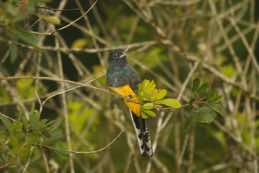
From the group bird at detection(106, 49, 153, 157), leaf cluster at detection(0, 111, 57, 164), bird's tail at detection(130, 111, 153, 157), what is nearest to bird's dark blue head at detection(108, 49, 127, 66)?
bird at detection(106, 49, 153, 157)

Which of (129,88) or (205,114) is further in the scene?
(129,88)

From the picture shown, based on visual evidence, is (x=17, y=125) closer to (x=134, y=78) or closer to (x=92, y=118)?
(x=134, y=78)

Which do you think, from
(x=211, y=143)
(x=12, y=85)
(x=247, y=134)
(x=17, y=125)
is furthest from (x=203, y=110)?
(x=211, y=143)

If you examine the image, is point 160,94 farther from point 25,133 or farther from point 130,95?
point 25,133

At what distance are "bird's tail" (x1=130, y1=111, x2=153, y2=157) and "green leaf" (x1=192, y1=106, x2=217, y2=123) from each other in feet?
0.89

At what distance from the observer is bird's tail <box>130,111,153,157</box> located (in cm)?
258

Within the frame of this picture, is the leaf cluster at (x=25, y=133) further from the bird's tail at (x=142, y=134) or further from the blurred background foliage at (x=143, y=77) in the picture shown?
the bird's tail at (x=142, y=134)

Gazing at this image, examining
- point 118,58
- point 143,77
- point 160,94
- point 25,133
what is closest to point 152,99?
point 160,94

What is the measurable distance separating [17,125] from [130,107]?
414 millimetres

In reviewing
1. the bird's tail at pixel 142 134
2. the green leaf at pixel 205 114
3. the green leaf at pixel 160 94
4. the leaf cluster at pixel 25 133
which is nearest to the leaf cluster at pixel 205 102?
the green leaf at pixel 205 114

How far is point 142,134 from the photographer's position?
2.60 m

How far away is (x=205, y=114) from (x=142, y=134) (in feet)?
1.07

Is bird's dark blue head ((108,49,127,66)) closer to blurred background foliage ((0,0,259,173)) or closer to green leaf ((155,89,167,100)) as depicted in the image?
blurred background foliage ((0,0,259,173))

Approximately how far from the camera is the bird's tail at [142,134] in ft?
8.48
